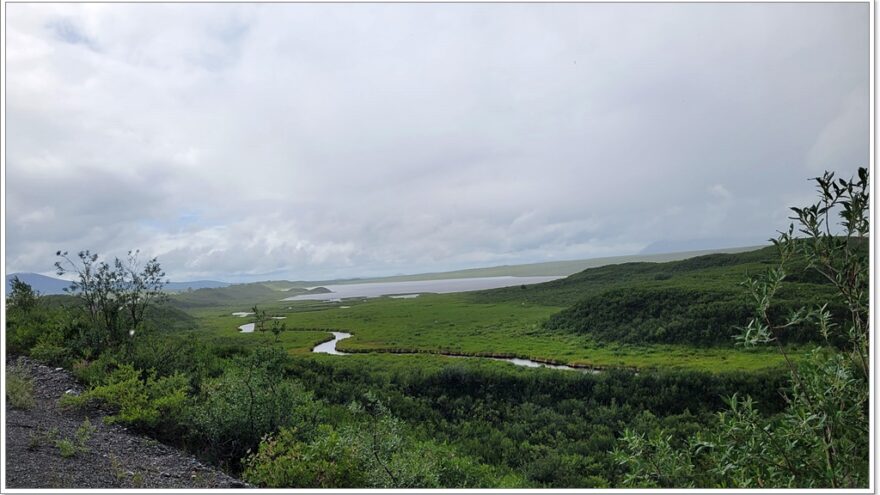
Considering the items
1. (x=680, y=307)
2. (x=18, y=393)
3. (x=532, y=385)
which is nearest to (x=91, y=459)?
(x=18, y=393)

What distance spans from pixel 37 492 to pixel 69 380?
434 centimetres

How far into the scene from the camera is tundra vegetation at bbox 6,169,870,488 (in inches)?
132

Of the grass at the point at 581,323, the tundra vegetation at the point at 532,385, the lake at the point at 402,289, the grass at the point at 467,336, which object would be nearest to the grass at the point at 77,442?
the tundra vegetation at the point at 532,385

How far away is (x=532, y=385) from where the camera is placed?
591 inches

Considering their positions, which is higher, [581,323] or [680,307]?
[680,307]

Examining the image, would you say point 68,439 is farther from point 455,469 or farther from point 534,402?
point 534,402

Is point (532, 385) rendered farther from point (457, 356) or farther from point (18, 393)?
point (18, 393)

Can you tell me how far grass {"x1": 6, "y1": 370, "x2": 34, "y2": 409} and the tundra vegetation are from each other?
0.21ft

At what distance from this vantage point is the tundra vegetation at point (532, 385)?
3.36 meters

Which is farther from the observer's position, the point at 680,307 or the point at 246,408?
the point at 680,307

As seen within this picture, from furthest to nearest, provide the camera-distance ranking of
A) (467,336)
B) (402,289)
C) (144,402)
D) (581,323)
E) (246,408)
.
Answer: (402,289) < (467,336) < (581,323) < (246,408) < (144,402)

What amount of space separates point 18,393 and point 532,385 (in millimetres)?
12728

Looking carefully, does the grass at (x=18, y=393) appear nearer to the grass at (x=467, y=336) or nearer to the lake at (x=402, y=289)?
the grass at (x=467, y=336)

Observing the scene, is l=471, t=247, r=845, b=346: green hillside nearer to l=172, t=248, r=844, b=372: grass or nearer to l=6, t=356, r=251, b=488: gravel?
l=172, t=248, r=844, b=372: grass
